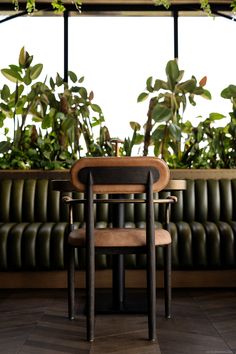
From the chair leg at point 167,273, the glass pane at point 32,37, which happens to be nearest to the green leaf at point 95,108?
the glass pane at point 32,37

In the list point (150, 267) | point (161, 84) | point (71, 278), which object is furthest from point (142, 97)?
point (150, 267)

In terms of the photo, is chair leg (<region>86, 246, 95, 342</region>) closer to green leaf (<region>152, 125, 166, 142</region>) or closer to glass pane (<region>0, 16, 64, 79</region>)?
green leaf (<region>152, 125, 166, 142</region>)

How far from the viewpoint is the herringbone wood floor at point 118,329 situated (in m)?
2.25

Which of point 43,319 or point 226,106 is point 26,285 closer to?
point 43,319

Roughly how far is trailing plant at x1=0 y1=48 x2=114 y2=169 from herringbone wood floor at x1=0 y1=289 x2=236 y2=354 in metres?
1.64

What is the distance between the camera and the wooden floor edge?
3904 mm

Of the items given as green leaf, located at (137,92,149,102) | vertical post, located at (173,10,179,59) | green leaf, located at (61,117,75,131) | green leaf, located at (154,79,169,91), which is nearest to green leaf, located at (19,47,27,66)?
green leaf, located at (61,117,75,131)

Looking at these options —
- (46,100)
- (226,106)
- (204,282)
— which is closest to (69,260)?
(204,282)

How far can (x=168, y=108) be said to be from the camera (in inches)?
185

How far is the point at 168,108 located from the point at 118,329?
261cm

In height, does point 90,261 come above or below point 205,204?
below

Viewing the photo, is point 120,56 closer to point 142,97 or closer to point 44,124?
point 142,97

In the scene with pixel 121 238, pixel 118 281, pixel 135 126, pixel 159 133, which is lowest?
pixel 118 281

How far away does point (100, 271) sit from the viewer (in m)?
3.91
